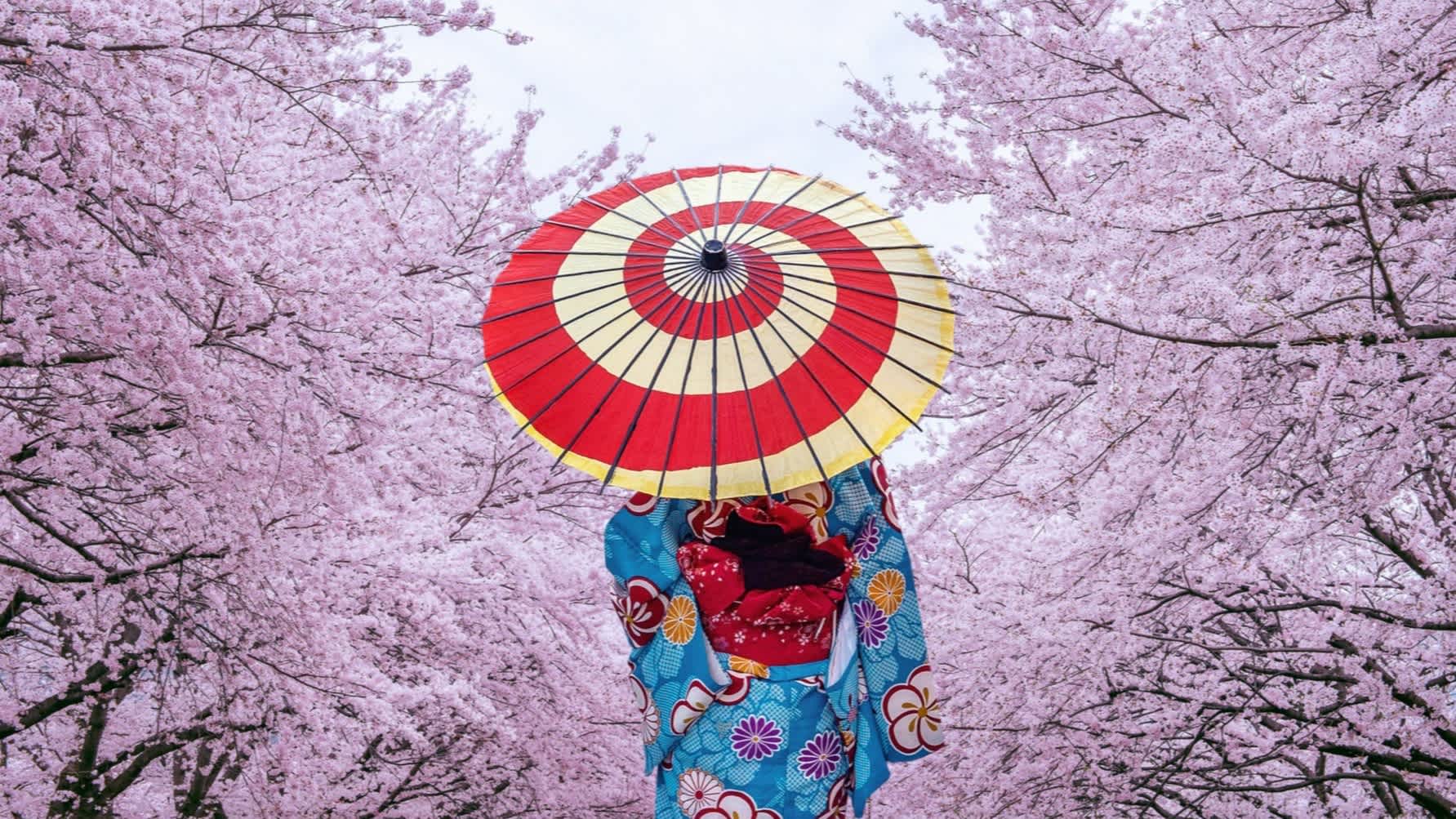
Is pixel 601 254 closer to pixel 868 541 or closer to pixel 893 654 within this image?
pixel 868 541

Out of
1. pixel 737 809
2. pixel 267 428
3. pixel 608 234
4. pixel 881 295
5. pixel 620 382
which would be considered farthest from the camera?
pixel 267 428

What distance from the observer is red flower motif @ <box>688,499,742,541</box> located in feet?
10.1

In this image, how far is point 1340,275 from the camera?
3.96m

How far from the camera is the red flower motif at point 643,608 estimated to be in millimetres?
3010

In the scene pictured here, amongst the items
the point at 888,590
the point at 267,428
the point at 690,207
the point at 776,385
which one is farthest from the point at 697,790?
the point at 267,428

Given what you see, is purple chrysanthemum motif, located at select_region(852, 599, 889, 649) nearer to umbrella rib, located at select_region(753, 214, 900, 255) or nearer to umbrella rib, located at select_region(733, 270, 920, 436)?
umbrella rib, located at select_region(733, 270, 920, 436)

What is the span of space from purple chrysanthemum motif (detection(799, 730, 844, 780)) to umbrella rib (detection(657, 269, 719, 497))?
72 centimetres

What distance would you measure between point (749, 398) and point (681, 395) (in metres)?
0.17

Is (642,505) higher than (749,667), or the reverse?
(642,505)

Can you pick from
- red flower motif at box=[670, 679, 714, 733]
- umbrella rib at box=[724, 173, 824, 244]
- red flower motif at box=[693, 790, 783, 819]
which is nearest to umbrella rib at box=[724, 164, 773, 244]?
umbrella rib at box=[724, 173, 824, 244]

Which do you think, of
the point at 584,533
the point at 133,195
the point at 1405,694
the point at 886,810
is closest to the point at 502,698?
the point at 584,533

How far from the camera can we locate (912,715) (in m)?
3.10

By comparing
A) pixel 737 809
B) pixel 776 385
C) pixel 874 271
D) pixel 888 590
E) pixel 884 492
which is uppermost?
pixel 874 271

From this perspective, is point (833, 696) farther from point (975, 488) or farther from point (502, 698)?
point (502, 698)
